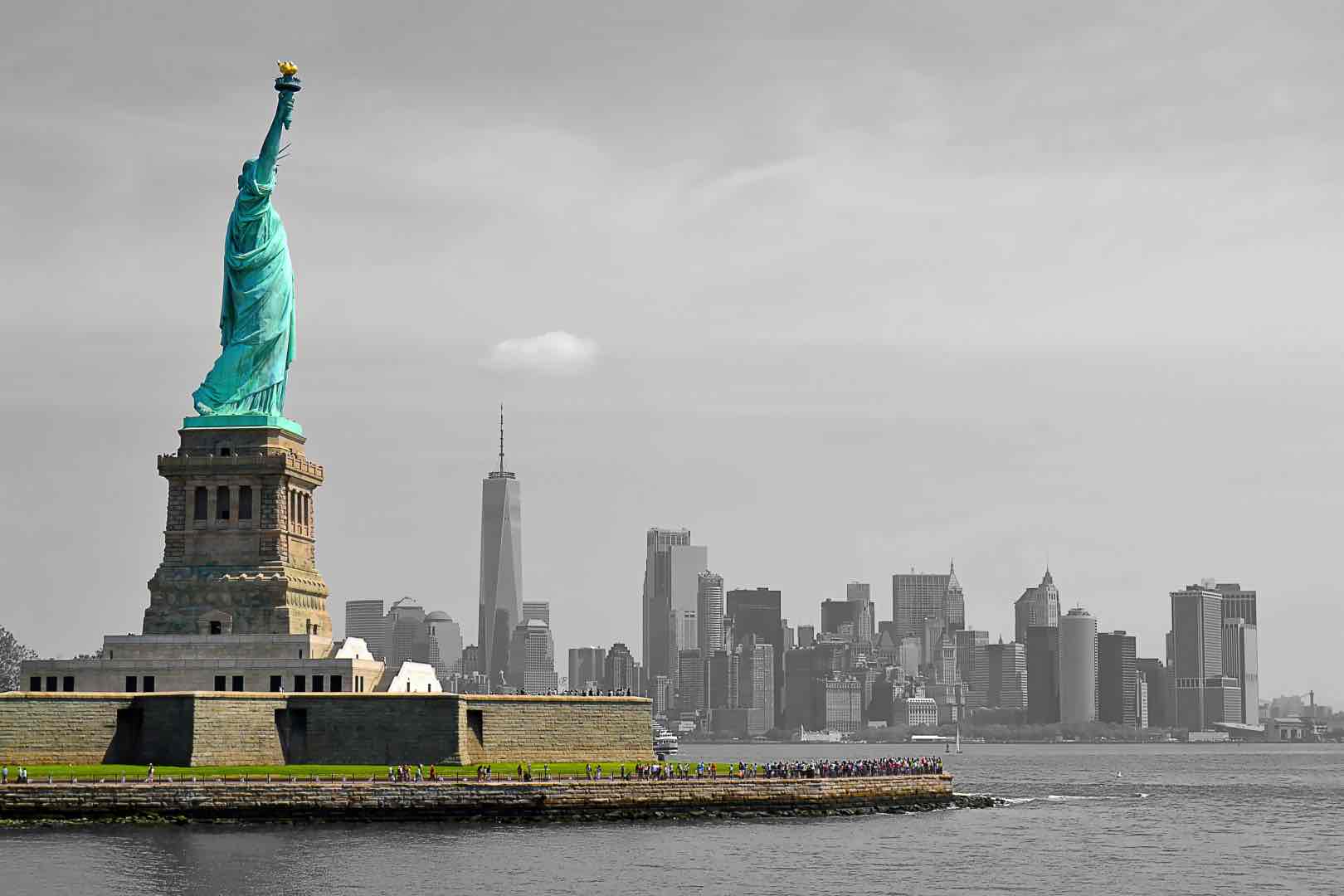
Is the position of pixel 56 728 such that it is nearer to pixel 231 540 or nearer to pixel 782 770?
pixel 231 540

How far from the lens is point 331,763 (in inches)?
3647

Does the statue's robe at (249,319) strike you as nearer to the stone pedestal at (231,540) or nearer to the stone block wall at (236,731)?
the stone pedestal at (231,540)

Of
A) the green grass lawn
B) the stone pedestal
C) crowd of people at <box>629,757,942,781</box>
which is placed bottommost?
crowd of people at <box>629,757,942,781</box>

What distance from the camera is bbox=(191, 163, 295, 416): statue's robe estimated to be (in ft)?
330

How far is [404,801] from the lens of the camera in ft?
282

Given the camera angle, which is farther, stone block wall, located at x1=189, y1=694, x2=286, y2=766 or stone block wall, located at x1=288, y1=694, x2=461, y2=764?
stone block wall, located at x1=288, y1=694, x2=461, y2=764

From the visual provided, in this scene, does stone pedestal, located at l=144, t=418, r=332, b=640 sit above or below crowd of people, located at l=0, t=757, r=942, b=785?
above

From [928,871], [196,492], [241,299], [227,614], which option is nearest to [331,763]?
[227,614]

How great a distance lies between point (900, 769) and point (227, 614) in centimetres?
3296

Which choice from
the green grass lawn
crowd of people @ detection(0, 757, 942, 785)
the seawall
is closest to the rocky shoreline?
→ the seawall

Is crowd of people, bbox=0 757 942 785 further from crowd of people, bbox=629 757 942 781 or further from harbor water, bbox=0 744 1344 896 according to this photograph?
harbor water, bbox=0 744 1344 896

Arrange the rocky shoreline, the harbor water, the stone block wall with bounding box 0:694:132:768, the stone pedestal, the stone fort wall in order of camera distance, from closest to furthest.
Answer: the harbor water, the rocky shoreline, the stone fort wall, the stone block wall with bounding box 0:694:132:768, the stone pedestal

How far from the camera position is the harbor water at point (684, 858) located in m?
68.6

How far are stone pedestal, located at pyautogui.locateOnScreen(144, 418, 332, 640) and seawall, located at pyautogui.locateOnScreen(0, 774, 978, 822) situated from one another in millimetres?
13440
